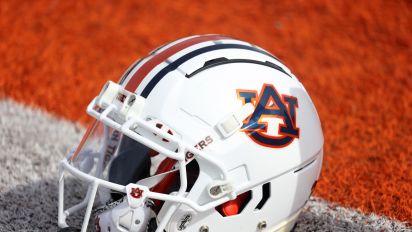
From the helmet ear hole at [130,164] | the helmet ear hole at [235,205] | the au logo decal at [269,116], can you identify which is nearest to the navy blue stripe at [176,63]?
the au logo decal at [269,116]

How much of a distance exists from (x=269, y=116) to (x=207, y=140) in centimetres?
30

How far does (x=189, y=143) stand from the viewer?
2297 mm

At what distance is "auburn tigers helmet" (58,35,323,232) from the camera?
7.61 feet

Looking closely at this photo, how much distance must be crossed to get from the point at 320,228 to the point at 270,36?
2480 mm

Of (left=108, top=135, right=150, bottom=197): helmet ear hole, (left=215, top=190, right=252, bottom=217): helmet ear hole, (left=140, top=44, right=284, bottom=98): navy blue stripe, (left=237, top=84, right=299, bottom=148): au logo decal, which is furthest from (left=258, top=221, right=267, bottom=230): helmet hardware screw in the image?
(left=140, top=44, right=284, bottom=98): navy blue stripe

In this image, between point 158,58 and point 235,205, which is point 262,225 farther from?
point 158,58

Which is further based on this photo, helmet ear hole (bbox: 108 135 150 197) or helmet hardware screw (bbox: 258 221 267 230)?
helmet ear hole (bbox: 108 135 150 197)

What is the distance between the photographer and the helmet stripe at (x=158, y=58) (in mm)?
2494

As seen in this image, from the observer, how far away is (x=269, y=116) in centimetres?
244

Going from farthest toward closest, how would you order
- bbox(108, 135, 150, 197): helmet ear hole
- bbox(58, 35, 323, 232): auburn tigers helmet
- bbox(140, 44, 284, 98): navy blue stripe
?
bbox(108, 135, 150, 197): helmet ear hole → bbox(140, 44, 284, 98): navy blue stripe → bbox(58, 35, 323, 232): auburn tigers helmet

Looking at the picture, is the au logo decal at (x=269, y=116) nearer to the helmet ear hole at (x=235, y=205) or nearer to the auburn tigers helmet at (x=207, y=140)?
the auburn tigers helmet at (x=207, y=140)

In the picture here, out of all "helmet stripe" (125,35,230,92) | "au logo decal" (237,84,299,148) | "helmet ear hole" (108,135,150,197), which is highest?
"helmet stripe" (125,35,230,92)

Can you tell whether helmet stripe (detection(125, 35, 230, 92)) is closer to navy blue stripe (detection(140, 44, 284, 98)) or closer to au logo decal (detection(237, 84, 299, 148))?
navy blue stripe (detection(140, 44, 284, 98))

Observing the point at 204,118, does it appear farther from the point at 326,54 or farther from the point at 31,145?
the point at 326,54
